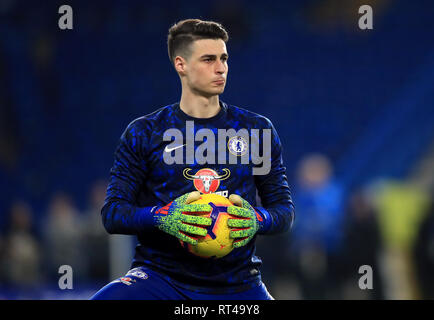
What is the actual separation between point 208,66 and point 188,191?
2.49ft

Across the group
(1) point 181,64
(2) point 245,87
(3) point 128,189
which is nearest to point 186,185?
(3) point 128,189

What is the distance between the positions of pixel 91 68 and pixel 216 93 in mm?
10059

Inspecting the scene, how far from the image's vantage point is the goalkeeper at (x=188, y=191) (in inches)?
141

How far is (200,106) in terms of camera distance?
3.96 m

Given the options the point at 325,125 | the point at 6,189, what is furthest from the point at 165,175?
the point at 325,125

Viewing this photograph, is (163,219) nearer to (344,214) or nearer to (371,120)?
(344,214)

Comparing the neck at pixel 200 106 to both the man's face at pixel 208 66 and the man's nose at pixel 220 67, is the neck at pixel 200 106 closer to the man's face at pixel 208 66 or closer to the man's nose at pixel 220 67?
the man's face at pixel 208 66

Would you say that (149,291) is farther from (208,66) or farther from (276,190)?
(208,66)

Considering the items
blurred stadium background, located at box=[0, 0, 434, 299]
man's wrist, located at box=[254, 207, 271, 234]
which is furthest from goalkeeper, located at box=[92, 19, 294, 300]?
blurred stadium background, located at box=[0, 0, 434, 299]

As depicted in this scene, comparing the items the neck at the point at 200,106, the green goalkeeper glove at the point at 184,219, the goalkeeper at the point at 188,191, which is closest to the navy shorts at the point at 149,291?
the goalkeeper at the point at 188,191

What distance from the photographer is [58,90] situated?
43.2ft

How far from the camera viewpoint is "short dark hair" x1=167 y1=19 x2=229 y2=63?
12.9 feet

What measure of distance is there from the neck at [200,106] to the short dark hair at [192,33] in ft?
0.89

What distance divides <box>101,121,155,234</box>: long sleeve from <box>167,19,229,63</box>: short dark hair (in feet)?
1.80
